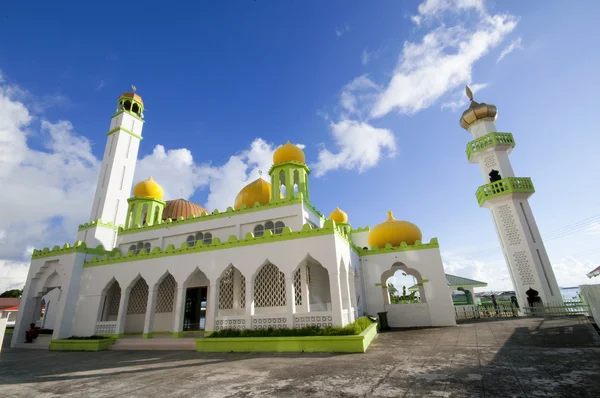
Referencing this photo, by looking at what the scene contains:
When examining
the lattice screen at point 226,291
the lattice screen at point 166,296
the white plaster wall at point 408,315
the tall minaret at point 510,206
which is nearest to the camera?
the lattice screen at point 226,291

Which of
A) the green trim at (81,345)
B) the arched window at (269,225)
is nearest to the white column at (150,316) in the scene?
the green trim at (81,345)

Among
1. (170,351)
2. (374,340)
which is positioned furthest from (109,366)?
(374,340)

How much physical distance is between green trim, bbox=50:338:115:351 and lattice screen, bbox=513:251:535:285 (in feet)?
69.2

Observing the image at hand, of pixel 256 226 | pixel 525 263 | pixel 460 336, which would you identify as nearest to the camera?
Answer: pixel 460 336

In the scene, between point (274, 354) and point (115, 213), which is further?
point (115, 213)

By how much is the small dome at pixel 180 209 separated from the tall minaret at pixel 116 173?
2.82 metres

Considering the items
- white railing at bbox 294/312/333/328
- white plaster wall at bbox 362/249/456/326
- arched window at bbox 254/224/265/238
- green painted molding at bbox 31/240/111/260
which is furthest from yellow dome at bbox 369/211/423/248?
green painted molding at bbox 31/240/111/260

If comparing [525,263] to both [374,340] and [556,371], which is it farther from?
[556,371]

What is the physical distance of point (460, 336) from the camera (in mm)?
9297

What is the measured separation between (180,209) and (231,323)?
1331 centimetres

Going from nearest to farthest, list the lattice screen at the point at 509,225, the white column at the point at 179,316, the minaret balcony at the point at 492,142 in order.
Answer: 1. the white column at the point at 179,316
2. the lattice screen at the point at 509,225
3. the minaret balcony at the point at 492,142

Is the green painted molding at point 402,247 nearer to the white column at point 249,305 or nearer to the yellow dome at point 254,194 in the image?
the yellow dome at point 254,194

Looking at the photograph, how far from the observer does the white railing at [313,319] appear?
9.24 m

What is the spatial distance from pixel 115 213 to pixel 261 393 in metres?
18.2
